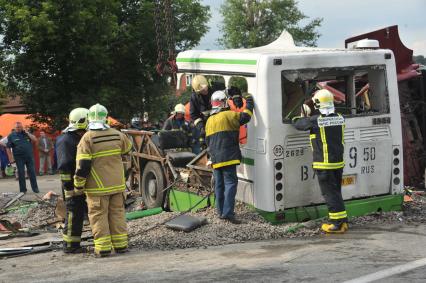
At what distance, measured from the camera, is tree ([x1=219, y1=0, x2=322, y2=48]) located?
154 feet

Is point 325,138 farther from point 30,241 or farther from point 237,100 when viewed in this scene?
point 30,241

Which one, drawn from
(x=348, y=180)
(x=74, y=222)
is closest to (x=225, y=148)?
(x=348, y=180)

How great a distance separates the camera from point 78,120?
7.43 metres

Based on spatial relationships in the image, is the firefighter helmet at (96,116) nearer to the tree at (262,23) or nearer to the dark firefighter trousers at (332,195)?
the dark firefighter trousers at (332,195)

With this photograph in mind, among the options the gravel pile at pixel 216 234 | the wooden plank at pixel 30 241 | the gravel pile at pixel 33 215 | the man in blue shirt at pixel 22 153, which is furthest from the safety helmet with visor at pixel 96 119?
the man in blue shirt at pixel 22 153

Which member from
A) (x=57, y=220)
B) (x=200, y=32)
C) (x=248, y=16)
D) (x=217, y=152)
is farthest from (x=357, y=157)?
(x=248, y=16)

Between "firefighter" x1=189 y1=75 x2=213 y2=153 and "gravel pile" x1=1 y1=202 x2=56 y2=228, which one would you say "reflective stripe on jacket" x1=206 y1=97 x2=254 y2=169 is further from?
"gravel pile" x1=1 y1=202 x2=56 y2=228

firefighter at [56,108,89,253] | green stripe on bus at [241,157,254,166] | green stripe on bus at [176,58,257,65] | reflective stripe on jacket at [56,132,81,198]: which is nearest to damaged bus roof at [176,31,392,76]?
green stripe on bus at [176,58,257,65]

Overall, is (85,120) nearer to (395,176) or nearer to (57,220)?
(57,220)

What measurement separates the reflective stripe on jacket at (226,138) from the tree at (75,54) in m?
17.1

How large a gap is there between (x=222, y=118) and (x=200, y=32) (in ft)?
79.7

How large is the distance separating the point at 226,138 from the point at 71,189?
2.00 m

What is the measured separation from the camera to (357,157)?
8102 millimetres

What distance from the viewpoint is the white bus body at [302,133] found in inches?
295
